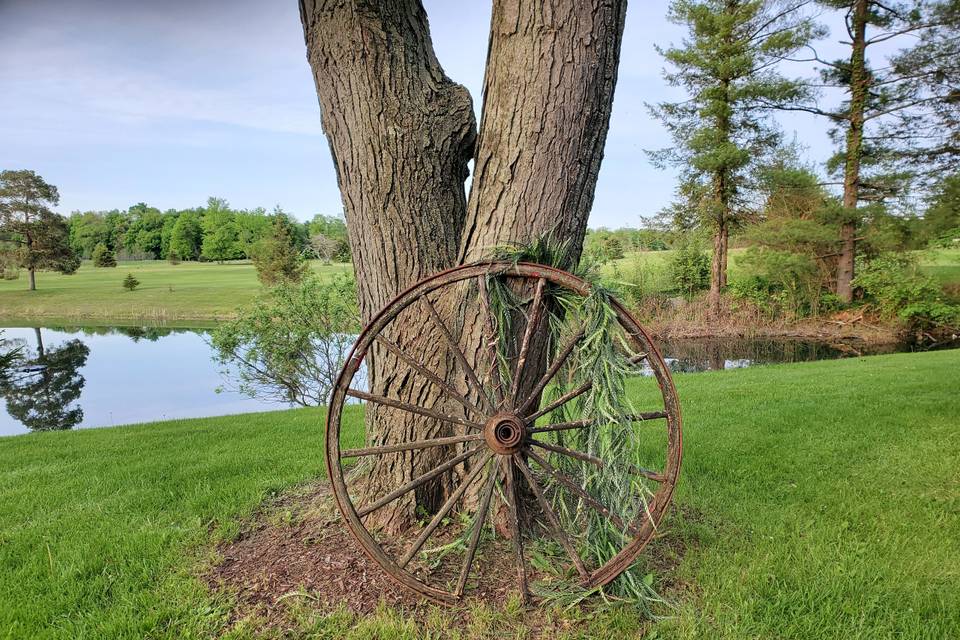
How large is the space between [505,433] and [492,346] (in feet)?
1.18

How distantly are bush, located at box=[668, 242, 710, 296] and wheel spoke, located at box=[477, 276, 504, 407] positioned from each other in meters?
15.5

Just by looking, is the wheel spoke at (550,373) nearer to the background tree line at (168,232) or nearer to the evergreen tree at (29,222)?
the evergreen tree at (29,222)

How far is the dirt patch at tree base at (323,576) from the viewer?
187 centimetres

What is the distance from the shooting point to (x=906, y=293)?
41.7 feet

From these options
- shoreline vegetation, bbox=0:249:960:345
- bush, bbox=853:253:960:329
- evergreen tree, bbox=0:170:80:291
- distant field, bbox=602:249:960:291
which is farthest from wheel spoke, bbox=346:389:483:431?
evergreen tree, bbox=0:170:80:291

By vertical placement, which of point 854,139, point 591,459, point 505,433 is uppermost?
point 854,139

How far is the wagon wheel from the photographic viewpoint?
5.98ft

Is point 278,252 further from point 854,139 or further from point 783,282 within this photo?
point 854,139

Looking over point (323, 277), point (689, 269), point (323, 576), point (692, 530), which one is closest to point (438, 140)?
point (323, 576)

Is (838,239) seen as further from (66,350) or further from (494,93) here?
(66,350)

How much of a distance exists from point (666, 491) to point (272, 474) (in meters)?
2.53

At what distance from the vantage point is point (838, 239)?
1301 cm

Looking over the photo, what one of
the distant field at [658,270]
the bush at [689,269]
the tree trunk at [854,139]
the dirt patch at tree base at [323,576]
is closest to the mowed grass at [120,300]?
the distant field at [658,270]

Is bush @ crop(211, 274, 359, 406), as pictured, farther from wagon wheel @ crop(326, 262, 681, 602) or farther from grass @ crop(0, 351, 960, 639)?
wagon wheel @ crop(326, 262, 681, 602)
